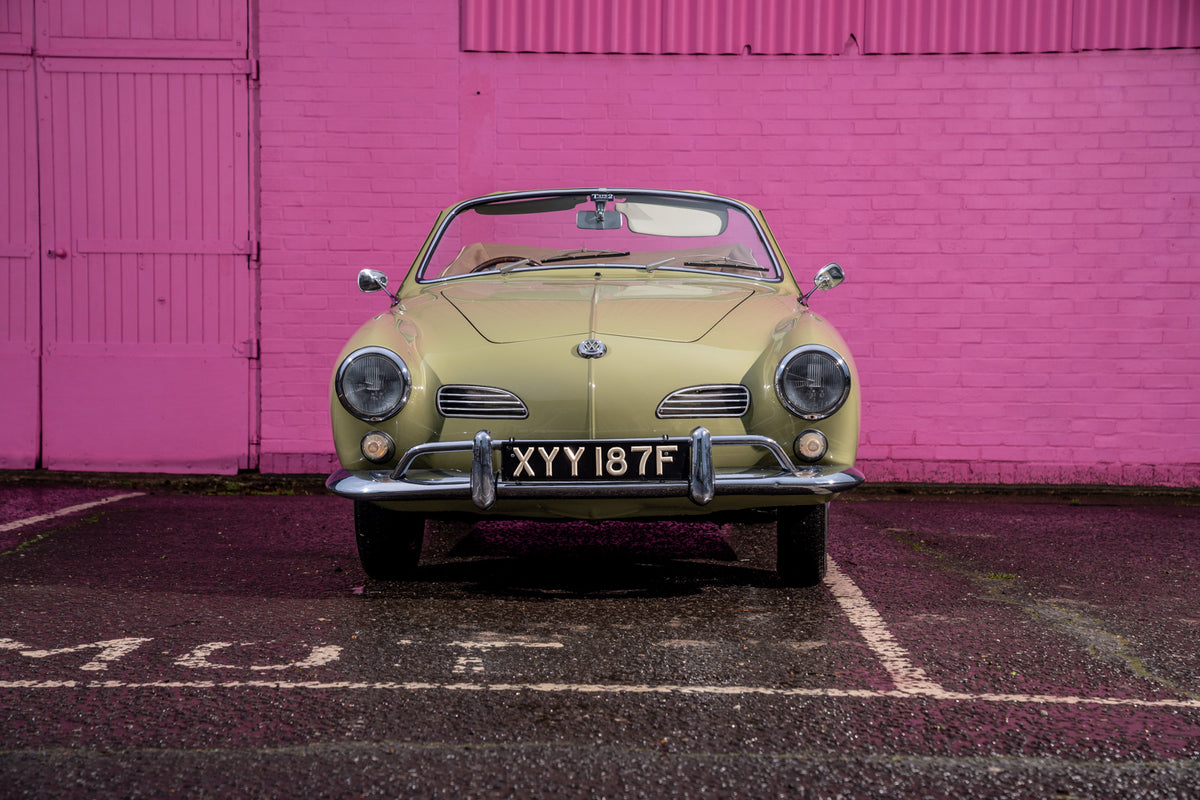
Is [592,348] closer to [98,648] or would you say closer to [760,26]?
[98,648]

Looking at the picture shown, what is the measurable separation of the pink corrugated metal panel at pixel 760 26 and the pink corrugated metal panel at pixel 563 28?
16 centimetres

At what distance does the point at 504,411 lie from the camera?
10.2 ft

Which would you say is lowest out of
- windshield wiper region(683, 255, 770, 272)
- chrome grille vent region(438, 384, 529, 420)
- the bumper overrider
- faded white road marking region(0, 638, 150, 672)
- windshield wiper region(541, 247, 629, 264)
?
faded white road marking region(0, 638, 150, 672)

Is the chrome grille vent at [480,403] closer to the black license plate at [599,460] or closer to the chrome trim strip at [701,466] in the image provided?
the black license plate at [599,460]

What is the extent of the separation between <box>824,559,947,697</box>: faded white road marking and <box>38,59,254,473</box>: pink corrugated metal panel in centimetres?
443

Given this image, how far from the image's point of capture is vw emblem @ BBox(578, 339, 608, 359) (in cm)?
314

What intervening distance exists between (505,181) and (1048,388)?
381 cm

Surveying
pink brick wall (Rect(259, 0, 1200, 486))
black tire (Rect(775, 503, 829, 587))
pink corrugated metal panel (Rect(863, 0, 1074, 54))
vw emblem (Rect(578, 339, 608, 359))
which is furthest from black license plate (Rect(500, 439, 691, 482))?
pink corrugated metal panel (Rect(863, 0, 1074, 54))

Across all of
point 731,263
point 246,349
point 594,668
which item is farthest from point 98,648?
point 246,349

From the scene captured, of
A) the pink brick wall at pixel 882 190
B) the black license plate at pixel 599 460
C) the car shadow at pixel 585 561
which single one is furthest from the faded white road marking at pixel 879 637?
the pink brick wall at pixel 882 190

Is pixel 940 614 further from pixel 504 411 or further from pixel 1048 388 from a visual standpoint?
pixel 1048 388

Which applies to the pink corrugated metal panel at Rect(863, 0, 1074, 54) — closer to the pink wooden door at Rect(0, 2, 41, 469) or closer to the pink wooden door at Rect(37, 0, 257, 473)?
the pink wooden door at Rect(37, 0, 257, 473)

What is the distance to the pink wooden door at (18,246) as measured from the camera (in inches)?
258

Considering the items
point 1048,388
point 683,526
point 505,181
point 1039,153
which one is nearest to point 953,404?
point 1048,388
